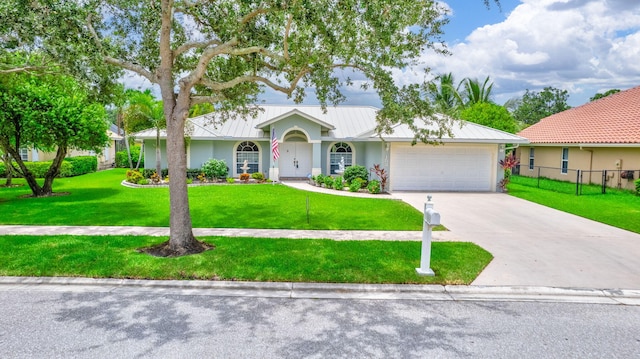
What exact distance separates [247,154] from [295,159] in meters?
2.76

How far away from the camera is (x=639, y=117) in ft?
66.2

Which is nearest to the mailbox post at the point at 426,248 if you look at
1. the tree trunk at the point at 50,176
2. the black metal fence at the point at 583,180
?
the black metal fence at the point at 583,180

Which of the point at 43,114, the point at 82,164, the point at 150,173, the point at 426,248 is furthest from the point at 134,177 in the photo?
the point at 426,248

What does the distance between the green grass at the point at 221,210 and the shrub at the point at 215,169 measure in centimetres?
312

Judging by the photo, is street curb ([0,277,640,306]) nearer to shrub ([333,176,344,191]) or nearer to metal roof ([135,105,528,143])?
metal roof ([135,105,528,143])

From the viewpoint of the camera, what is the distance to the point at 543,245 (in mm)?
9352

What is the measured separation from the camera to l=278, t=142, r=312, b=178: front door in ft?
77.6

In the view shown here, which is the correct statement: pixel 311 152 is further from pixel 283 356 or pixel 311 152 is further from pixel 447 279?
pixel 283 356

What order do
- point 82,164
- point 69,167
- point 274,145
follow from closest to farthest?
point 274,145 → point 69,167 → point 82,164

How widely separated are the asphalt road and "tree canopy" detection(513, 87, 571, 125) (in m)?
53.7

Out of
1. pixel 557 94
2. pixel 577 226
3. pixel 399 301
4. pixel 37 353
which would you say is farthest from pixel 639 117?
pixel 557 94

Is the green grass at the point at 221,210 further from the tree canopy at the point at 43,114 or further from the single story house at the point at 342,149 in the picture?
the single story house at the point at 342,149

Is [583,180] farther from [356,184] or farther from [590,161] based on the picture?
[356,184]

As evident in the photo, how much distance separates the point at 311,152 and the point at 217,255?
1608cm
